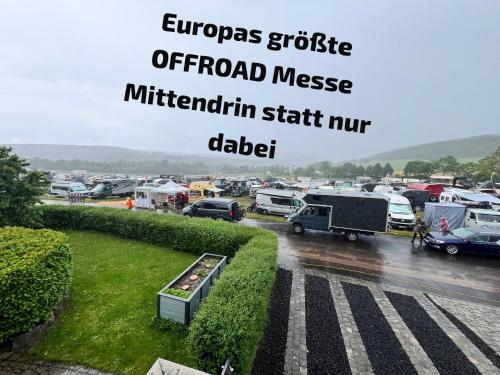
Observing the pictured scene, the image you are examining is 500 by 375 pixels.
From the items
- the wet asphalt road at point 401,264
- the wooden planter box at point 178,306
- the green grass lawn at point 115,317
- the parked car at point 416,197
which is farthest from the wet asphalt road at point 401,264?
the parked car at point 416,197

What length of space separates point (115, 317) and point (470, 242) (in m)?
17.8

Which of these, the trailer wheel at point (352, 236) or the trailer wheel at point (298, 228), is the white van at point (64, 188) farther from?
the trailer wheel at point (352, 236)

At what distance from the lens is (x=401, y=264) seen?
13.6 m

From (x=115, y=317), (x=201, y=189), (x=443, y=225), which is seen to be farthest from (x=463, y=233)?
(x=201, y=189)

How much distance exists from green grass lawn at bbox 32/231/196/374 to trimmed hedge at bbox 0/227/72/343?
826 mm

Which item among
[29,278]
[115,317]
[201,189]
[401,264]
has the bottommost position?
[115,317]

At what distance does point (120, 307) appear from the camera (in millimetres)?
8117

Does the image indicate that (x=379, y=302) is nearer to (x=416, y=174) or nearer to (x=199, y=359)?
(x=199, y=359)

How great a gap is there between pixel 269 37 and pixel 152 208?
2226cm

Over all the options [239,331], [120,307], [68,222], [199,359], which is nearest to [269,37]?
[239,331]

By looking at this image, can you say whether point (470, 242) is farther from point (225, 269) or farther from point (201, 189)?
point (201, 189)

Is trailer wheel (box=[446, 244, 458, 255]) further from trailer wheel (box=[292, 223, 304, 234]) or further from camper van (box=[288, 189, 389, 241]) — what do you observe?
trailer wheel (box=[292, 223, 304, 234])

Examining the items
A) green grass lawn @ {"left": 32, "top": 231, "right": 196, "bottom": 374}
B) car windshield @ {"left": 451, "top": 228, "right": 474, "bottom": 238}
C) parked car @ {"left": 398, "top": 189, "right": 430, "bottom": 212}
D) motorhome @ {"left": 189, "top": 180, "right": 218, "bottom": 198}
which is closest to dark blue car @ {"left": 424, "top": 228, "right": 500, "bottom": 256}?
car windshield @ {"left": 451, "top": 228, "right": 474, "bottom": 238}

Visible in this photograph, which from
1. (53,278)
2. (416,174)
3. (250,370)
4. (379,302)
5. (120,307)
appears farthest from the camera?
(416,174)
